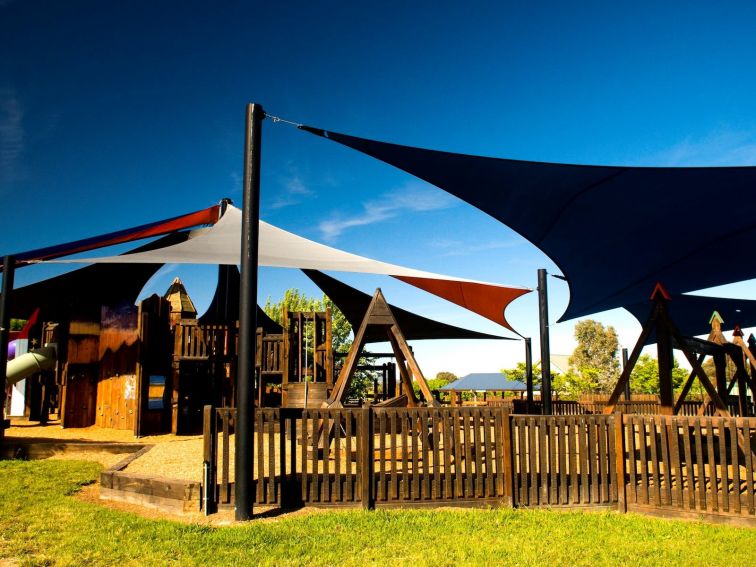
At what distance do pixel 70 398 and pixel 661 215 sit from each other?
43.2ft

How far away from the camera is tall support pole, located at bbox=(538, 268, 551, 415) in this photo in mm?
12484

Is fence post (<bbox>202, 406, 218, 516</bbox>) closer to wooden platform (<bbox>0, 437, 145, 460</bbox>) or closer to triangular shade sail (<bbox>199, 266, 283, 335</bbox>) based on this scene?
wooden platform (<bbox>0, 437, 145, 460</bbox>)

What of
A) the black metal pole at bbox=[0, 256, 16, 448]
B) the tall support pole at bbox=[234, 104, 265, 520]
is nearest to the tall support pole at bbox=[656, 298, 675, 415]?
the tall support pole at bbox=[234, 104, 265, 520]

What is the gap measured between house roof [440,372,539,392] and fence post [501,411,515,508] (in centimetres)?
1949

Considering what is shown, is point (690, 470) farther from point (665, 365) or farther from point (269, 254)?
point (269, 254)

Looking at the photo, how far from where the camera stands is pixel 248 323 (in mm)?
5574

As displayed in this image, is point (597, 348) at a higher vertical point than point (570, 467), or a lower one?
higher

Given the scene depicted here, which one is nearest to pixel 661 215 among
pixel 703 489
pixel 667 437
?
pixel 667 437

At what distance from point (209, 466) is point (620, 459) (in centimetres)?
431

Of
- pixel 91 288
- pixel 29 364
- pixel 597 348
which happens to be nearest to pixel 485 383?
pixel 91 288

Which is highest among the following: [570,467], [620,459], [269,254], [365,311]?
[269,254]

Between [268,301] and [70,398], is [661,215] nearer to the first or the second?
[70,398]

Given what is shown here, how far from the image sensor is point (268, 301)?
38.4 meters

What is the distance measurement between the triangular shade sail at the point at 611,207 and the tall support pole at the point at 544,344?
9.87 ft
